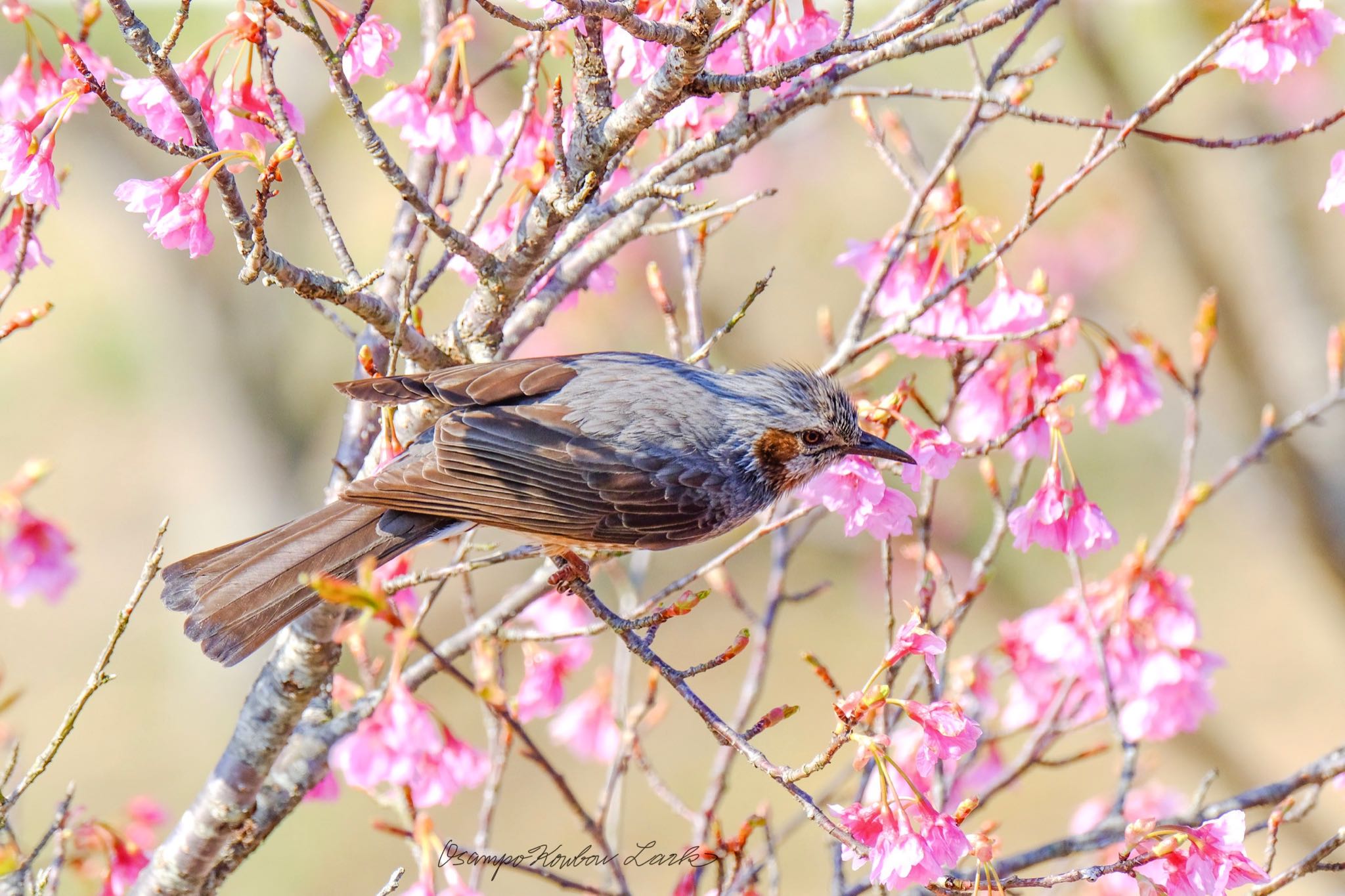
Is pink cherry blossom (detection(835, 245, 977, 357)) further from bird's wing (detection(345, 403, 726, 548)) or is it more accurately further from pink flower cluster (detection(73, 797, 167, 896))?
pink flower cluster (detection(73, 797, 167, 896))

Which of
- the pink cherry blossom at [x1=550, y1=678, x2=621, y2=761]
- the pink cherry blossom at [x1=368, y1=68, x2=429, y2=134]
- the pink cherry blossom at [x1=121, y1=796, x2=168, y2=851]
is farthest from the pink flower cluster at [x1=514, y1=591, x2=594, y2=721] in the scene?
the pink cherry blossom at [x1=368, y1=68, x2=429, y2=134]

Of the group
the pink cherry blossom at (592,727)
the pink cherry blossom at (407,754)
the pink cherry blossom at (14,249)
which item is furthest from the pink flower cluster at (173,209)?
the pink cherry blossom at (592,727)

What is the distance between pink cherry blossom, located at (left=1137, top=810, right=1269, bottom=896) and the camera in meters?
1.88

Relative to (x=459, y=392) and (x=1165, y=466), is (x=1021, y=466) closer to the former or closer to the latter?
(x=459, y=392)

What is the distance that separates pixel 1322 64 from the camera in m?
7.57

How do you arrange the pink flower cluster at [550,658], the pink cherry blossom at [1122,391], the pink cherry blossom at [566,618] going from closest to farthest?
the pink cherry blossom at [1122,391] → the pink flower cluster at [550,658] → the pink cherry blossom at [566,618]

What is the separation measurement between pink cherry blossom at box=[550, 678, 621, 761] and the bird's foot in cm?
99

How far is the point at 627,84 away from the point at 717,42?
234cm

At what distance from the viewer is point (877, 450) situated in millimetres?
2748

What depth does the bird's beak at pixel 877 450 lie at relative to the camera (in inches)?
105

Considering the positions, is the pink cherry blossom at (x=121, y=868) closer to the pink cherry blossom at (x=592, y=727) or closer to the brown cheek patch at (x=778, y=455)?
the pink cherry blossom at (x=592, y=727)

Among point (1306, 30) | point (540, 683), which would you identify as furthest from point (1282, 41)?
point (540, 683)

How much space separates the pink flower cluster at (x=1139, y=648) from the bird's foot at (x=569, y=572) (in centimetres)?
127

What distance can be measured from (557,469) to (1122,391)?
4.89 ft
